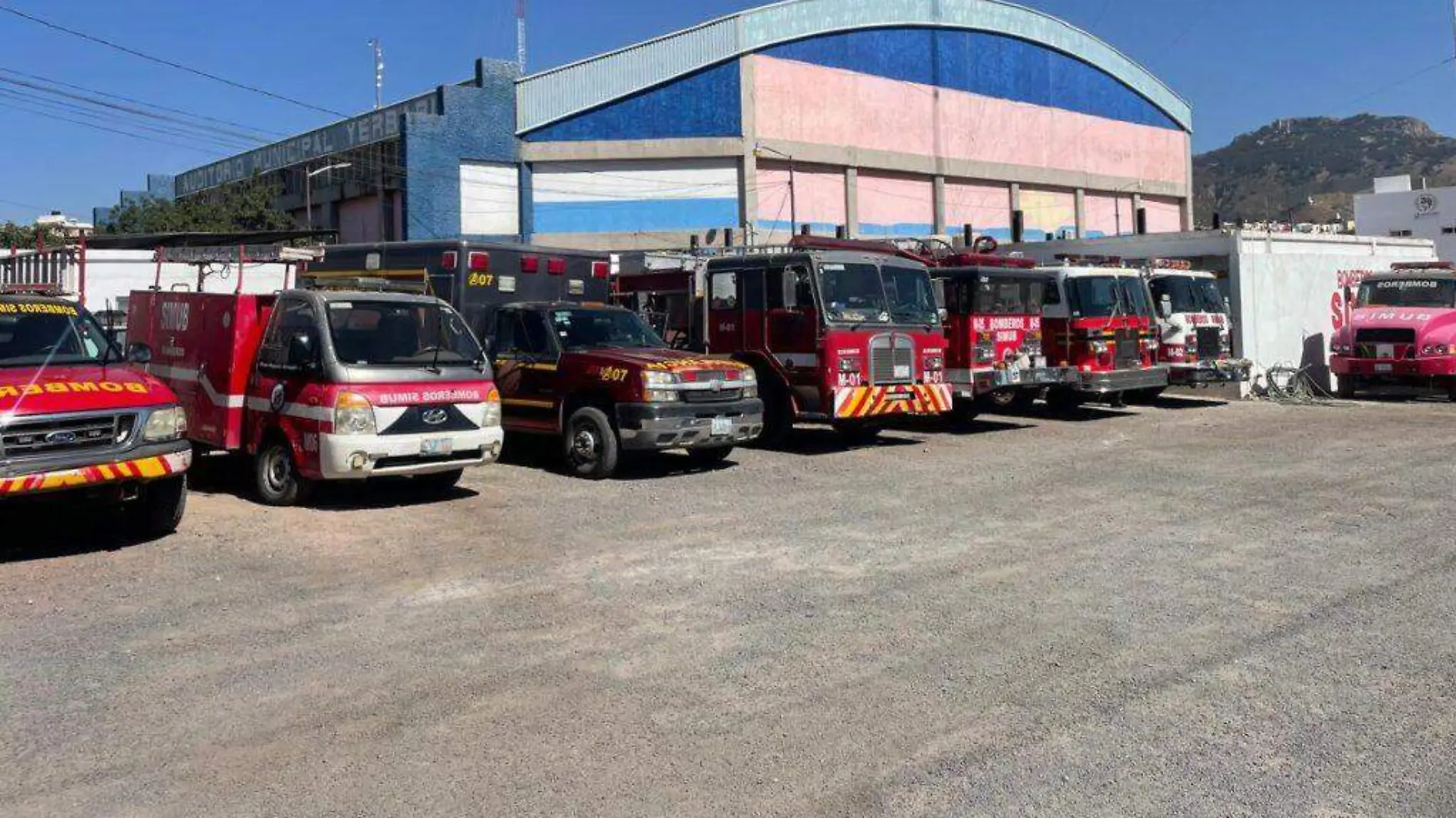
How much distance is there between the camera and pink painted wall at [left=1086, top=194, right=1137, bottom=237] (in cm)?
5088

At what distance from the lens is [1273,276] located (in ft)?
81.3

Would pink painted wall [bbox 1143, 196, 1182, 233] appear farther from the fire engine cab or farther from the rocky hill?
the rocky hill

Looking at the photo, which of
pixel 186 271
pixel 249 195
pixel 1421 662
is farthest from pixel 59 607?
pixel 249 195

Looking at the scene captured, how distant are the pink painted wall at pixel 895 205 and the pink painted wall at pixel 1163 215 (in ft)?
47.9

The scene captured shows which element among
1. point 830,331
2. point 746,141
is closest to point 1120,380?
point 830,331

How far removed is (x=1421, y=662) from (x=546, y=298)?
12.0 m

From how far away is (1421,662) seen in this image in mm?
6102

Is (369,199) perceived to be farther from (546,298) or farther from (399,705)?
(399,705)

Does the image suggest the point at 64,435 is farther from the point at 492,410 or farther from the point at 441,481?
the point at 441,481

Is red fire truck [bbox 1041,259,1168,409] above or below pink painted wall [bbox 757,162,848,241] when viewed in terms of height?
below

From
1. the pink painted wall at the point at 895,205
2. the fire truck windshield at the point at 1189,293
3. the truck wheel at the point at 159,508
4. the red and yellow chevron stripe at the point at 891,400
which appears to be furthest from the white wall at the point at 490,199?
the truck wheel at the point at 159,508

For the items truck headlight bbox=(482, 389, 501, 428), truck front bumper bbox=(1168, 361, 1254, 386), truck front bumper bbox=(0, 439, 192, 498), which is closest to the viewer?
truck front bumper bbox=(0, 439, 192, 498)

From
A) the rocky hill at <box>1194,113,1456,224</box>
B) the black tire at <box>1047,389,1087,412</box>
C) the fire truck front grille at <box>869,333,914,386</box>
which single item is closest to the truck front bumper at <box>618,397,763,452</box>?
the fire truck front grille at <box>869,333,914,386</box>

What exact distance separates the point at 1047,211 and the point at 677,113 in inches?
729
